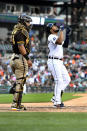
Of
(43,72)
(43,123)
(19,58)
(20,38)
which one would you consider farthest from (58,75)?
(43,72)

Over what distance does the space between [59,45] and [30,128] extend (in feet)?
12.9

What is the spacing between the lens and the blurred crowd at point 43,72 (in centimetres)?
2412

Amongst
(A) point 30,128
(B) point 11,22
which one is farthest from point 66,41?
(B) point 11,22

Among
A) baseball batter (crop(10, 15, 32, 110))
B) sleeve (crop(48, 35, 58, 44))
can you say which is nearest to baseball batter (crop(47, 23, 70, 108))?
sleeve (crop(48, 35, 58, 44))

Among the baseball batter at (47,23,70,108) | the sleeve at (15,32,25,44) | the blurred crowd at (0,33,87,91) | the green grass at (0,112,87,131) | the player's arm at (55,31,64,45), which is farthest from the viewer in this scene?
the blurred crowd at (0,33,87,91)

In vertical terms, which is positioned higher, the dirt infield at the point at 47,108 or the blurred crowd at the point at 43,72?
the blurred crowd at the point at 43,72

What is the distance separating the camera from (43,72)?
2577cm

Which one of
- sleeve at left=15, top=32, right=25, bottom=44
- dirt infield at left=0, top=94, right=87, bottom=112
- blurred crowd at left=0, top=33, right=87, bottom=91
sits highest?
sleeve at left=15, top=32, right=25, bottom=44

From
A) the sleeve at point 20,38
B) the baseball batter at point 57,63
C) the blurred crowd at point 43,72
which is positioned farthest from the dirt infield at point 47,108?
the blurred crowd at point 43,72

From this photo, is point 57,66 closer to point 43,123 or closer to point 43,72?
point 43,123

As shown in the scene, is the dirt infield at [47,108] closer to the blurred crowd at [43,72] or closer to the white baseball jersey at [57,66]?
the white baseball jersey at [57,66]

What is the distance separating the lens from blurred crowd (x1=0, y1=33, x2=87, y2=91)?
79.2 ft

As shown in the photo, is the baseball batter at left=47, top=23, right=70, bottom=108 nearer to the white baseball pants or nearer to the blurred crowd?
the white baseball pants

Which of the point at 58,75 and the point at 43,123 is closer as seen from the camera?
the point at 43,123
